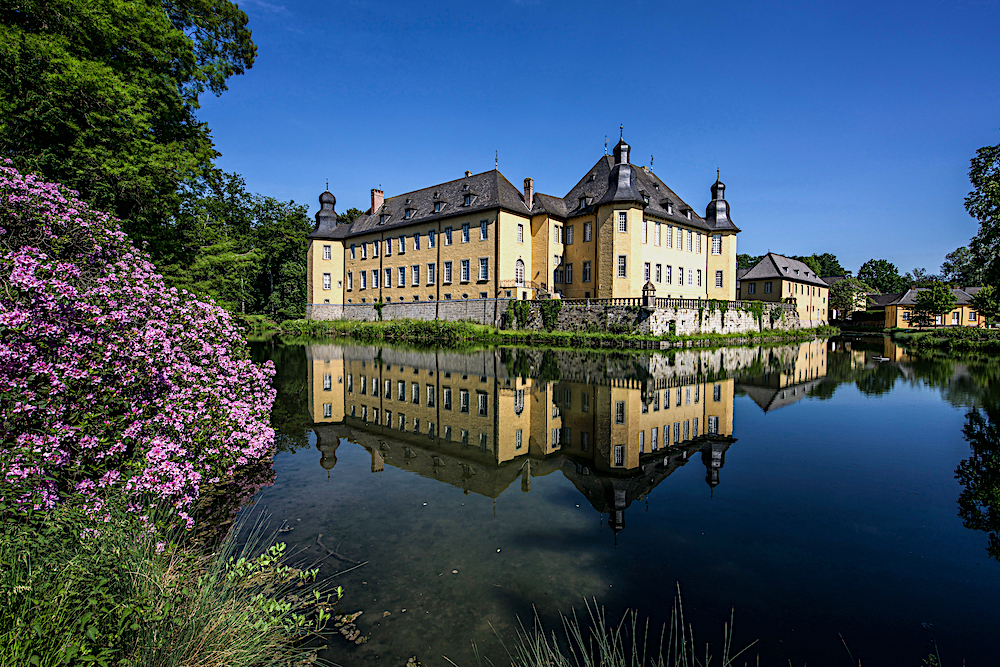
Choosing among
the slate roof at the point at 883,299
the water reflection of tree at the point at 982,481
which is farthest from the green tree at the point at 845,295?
the water reflection of tree at the point at 982,481

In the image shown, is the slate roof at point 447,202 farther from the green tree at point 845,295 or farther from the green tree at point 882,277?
the green tree at point 882,277

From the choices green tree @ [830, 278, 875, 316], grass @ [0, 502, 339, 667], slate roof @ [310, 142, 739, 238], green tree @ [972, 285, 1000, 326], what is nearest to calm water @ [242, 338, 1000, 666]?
grass @ [0, 502, 339, 667]

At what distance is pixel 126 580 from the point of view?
2584 mm

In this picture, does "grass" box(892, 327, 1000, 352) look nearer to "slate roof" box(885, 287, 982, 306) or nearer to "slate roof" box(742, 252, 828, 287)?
"slate roof" box(742, 252, 828, 287)

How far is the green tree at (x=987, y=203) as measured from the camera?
20.4 metres

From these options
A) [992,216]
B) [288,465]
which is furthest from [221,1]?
[992,216]

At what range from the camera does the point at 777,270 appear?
55031 mm

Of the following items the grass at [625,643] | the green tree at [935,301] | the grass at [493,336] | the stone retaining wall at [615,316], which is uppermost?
the green tree at [935,301]

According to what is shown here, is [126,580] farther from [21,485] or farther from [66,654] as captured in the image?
[21,485]

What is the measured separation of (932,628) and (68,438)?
7.34 metres

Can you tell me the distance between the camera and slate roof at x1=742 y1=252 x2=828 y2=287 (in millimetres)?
55312

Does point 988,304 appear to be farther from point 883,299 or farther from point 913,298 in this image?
point 883,299

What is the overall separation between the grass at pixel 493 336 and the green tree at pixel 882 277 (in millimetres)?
68932

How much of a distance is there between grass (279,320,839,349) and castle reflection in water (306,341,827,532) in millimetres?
7939
